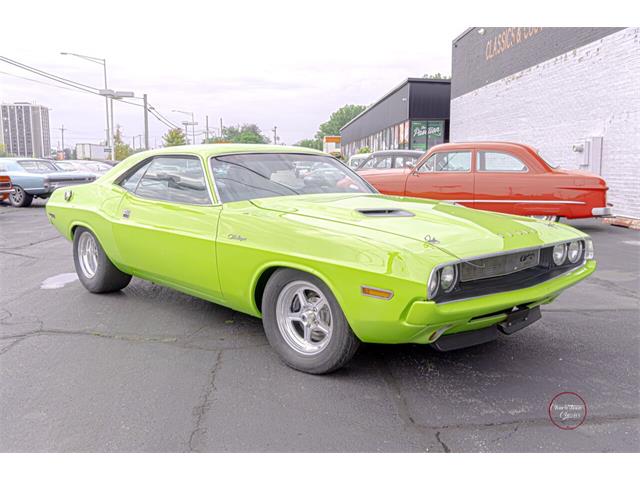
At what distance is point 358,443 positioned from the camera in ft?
8.57

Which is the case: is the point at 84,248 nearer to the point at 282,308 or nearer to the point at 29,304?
the point at 29,304

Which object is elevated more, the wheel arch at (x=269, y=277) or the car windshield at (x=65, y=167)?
the car windshield at (x=65, y=167)

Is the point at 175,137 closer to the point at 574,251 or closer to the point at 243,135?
the point at 243,135

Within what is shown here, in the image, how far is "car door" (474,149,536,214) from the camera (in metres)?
9.24

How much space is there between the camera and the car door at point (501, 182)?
924 centimetres

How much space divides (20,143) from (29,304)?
427 ft

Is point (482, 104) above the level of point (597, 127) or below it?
above

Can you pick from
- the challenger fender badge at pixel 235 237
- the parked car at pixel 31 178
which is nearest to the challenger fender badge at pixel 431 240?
the challenger fender badge at pixel 235 237

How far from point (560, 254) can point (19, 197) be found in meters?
15.5

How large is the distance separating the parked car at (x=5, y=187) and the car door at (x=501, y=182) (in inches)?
492

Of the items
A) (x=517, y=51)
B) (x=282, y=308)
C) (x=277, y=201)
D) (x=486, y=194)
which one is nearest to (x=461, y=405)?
(x=282, y=308)

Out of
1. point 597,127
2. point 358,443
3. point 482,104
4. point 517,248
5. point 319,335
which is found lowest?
point 358,443

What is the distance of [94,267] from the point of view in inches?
211

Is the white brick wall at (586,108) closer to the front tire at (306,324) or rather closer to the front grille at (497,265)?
the front grille at (497,265)
